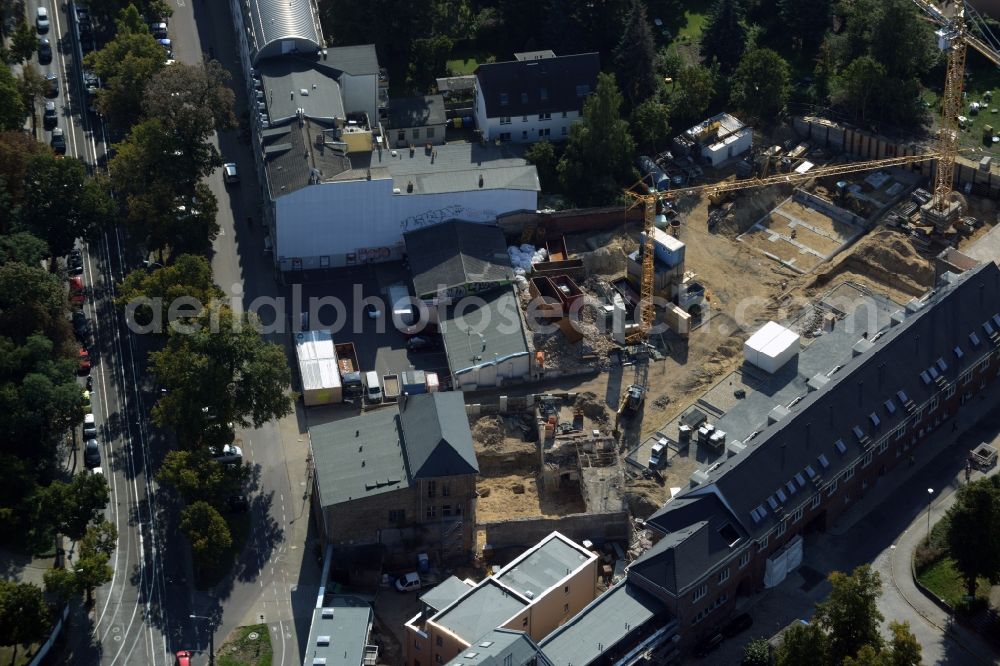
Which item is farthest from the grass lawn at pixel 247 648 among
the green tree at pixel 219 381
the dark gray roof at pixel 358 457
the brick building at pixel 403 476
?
the green tree at pixel 219 381

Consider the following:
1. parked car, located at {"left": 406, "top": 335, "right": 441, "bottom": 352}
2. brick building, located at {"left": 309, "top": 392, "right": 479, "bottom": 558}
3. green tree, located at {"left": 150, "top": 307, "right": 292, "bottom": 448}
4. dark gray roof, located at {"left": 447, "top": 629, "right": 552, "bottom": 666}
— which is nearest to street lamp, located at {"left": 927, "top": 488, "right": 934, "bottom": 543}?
dark gray roof, located at {"left": 447, "top": 629, "right": 552, "bottom": 666}

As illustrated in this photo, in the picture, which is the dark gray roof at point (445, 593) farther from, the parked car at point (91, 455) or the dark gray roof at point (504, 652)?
the parked car at point (91, 455)

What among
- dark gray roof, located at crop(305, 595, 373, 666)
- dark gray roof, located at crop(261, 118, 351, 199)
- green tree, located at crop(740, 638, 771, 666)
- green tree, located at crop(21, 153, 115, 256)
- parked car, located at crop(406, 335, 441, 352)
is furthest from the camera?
dark gray roof, located at crop(261, 118, 351, 199)

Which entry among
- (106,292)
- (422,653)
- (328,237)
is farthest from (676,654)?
(106,292)

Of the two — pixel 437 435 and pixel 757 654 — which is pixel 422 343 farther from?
pixel 757 654

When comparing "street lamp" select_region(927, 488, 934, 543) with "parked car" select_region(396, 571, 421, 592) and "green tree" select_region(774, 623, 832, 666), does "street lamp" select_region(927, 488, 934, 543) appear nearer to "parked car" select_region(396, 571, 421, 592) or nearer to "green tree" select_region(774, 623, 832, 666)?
"green tree" select_region(774, 623, 832, 666)

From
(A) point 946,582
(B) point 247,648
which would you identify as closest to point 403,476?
(B) point 247,648
